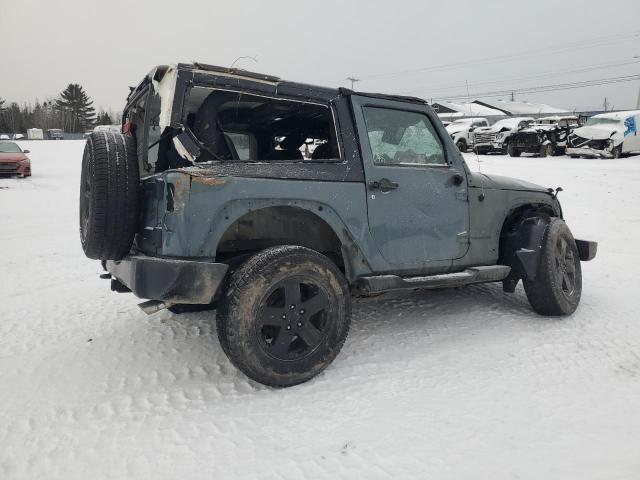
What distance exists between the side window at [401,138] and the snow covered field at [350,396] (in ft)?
4.46

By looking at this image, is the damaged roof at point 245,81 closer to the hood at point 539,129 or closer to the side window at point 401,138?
the side window at point 401,138

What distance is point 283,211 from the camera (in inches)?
119

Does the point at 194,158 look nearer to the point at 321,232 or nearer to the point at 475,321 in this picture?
the point at 321,232

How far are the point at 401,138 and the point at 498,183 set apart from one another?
1.05 metres

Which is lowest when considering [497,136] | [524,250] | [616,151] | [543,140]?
[524,250]

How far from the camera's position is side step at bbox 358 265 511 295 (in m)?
3.16

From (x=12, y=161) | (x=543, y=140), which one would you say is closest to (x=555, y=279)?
(x=543, y=140)

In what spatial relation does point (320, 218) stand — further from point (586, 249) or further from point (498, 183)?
point (586, 249)

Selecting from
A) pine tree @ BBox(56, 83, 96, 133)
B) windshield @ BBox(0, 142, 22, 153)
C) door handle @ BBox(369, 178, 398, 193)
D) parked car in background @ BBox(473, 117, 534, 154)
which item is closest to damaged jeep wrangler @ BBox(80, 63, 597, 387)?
door handle @ BBox(369, 178, 398, 193)

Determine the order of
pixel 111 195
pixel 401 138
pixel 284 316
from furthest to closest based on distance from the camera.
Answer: pixel 401 138 < pixel 284 316 < pixel 111 195

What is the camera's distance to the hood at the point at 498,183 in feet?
12.6

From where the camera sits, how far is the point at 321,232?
328cm

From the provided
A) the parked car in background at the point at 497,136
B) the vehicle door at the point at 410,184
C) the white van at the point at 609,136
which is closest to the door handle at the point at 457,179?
the vehicle door at the point at 410,184

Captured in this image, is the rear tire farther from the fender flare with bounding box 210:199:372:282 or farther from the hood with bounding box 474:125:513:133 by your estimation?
the fender flare with bounding box 210:199:372:282
